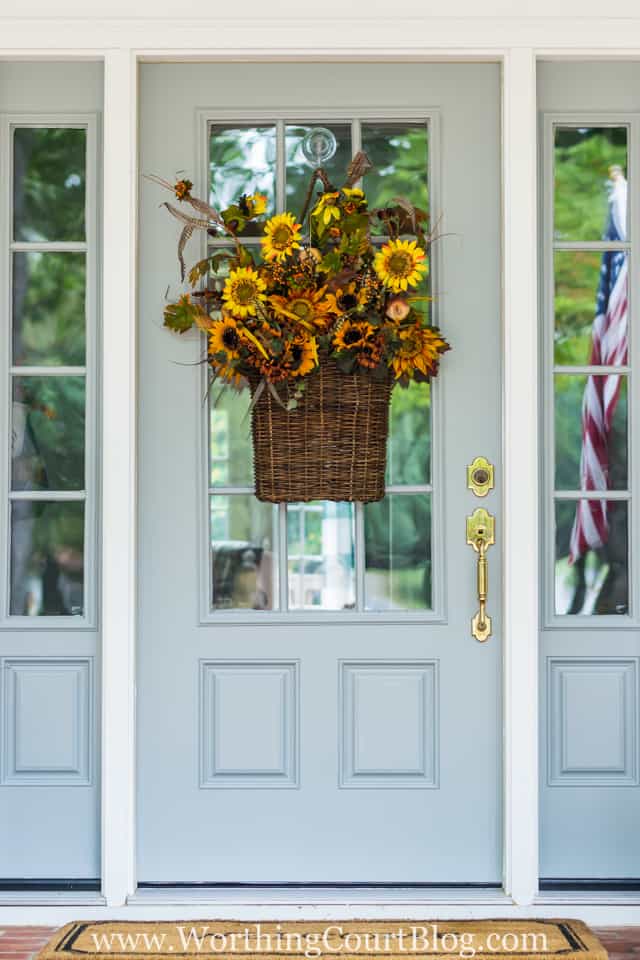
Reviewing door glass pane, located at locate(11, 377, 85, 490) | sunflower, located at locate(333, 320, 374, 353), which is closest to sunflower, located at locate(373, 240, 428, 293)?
sunflower, located at locate(333, 320, 374, 353)

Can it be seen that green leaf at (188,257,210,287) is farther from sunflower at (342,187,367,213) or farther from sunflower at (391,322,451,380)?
sunflower at (391,322,451,380)

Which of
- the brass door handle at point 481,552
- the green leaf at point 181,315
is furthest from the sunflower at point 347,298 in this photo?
the brass door handle at point 481,552

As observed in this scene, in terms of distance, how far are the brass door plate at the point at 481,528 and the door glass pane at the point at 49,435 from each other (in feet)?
3.19

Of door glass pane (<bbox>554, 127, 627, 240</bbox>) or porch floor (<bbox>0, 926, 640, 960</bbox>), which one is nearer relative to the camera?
porch floor (<bbox>0, 926, 640, 960</bbox>)

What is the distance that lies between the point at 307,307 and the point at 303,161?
0.42 metres

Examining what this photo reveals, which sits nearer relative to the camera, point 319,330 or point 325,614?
point 319,330

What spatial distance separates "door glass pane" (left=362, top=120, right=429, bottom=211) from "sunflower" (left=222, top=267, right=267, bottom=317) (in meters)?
0.39

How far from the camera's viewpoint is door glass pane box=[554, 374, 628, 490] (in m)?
2.71

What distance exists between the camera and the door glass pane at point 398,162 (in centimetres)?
269

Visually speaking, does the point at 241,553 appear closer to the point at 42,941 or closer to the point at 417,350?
the point at 417,350

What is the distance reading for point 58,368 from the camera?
2.71 metres

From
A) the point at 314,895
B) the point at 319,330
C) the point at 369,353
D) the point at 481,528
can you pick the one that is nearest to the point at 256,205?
the point at 319,330

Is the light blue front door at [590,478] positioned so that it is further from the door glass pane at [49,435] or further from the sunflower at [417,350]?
the door glass pane at [49,435]
